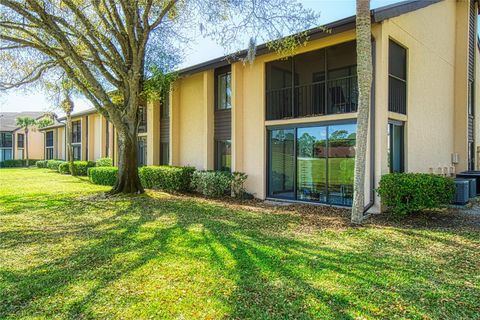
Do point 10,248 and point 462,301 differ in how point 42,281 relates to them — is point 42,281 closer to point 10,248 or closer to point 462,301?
point 10,248

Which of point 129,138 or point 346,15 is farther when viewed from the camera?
point 129,138

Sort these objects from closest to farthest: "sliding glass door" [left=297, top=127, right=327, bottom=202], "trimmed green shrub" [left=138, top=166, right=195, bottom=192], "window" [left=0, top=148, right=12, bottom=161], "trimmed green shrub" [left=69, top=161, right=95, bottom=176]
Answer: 1. "sliding glass door" [left=297, top=127, right=327, bottom=202]
2. "trimmed green shrub" [left=138, top=166, right=195, bottom=192]
3. "trimmed green shrub" [left=69, top=161, right=95, bottom=176]
4. "window" [left=0, top=148, right=12, bottom=161]

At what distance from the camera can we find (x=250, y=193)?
Result: 1351 centimetres

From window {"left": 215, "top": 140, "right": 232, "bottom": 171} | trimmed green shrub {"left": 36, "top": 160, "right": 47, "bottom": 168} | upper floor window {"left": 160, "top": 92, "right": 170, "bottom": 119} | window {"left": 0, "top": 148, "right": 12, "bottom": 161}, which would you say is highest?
upper floor window {"left": 160, "top": 92, "right": 170, "bottom": 119}

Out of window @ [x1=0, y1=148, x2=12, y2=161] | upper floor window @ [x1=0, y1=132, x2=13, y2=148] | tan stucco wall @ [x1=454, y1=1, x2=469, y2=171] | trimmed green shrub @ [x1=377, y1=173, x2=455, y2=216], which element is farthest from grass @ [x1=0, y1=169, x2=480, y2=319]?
upper floor window @ [x1=0, y1=132, x2=13, y2=148]

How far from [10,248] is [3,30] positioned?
34.1 ft

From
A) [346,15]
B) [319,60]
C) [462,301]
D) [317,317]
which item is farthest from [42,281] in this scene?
[319,60]

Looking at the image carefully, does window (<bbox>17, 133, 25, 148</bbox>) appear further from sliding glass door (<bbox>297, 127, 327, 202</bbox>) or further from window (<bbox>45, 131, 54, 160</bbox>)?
sliding glass door (<bbox>297, 127, 327, 202</bbox>)

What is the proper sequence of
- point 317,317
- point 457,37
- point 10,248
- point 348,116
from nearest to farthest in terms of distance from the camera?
point 317,317, point 10,248, point 348,116, point 457,37

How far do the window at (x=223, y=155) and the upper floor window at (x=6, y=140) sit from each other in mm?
51213

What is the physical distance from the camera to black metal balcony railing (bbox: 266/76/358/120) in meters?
10.9

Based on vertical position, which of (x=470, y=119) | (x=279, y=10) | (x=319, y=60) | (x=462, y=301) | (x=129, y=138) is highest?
(x=279, y=10)

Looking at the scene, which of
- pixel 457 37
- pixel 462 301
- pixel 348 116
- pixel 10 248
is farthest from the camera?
pixel 457 37

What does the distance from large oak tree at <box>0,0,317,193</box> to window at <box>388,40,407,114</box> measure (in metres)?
2.99
